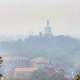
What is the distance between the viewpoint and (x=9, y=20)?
151 inches

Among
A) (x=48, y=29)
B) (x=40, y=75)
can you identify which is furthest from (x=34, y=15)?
(x=40, y=75)

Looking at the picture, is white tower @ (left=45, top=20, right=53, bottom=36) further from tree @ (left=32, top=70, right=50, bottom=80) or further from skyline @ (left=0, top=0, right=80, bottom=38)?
tree @ (left=32, top=70, right=50, bottom=80)

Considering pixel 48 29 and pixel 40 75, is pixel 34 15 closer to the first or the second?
pixel 48 29

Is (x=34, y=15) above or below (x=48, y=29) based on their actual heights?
above

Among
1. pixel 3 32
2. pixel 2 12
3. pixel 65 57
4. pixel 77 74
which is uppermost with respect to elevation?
pixel 2 12

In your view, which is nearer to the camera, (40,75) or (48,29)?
(40,75)

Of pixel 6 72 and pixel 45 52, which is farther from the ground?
pixel 45 52

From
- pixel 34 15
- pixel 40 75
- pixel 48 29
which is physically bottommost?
pixel 40 75

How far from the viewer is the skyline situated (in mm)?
3812

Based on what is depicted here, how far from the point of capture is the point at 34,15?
12.5ft

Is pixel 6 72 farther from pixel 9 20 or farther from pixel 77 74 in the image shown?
pixel 77 74

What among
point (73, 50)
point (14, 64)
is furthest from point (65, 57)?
point (14, 64)

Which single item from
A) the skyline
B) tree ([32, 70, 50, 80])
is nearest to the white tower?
the skyline

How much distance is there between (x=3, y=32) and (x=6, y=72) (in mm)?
646
